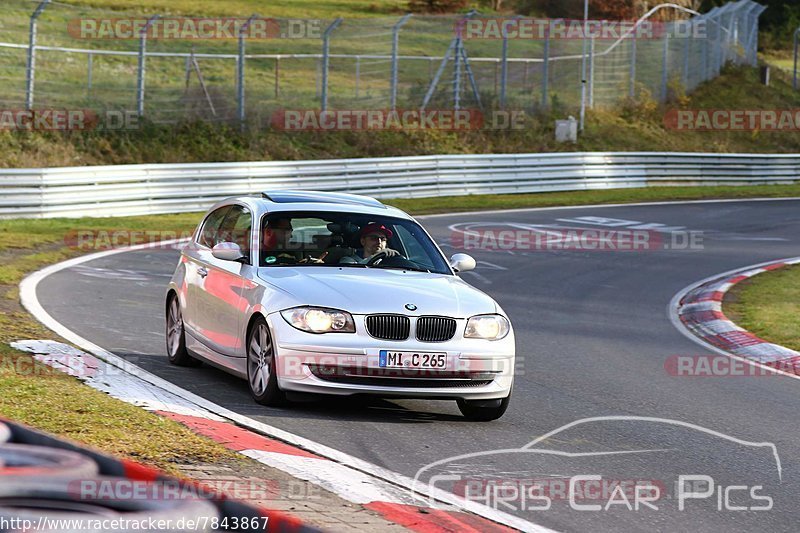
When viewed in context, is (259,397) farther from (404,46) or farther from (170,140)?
(404,46)

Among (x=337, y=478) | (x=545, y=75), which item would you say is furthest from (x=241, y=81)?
(x=337, y=478)

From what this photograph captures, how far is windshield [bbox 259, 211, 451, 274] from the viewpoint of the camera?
9.99m

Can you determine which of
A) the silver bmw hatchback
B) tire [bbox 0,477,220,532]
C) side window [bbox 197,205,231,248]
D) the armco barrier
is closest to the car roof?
the silver bmw hatchback

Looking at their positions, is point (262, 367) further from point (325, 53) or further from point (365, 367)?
point (325, 53)

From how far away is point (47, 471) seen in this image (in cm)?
466

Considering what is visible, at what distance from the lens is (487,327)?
9125 millimetres

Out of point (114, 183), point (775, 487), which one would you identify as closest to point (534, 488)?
point (775, 487)

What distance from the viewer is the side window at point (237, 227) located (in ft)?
34.3

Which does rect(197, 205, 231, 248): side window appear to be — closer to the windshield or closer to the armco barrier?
the windshield

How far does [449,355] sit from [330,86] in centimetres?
3595

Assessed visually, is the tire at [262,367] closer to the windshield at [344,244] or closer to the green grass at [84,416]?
the windshield at [344,244]

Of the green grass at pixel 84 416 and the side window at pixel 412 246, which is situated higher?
the side window at pixel 412 246

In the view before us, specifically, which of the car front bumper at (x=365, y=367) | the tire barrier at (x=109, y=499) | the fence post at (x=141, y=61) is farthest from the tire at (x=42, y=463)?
the fence post at (x=141, y=61)

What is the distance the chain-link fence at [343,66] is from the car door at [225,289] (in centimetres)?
1914
